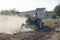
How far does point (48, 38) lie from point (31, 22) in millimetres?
12143

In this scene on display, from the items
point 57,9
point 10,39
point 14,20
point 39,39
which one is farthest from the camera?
point 57,9

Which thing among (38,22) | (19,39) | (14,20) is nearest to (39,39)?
(19,39)

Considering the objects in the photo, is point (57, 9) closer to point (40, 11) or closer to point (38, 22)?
point (40, 11)

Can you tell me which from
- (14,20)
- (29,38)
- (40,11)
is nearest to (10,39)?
(29,38)

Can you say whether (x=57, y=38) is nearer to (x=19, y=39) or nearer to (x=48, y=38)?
(x=48, y=38)

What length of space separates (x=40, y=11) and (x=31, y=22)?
54703 mm

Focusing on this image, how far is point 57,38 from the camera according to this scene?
19.2 feet

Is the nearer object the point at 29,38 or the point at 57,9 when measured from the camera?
the point at 29,38

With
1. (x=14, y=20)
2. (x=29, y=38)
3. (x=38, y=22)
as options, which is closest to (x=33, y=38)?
(x=29, y=38)

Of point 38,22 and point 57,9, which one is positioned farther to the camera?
point 57,9

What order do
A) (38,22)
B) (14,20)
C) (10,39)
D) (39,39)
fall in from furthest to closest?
1. (38,22)
2. (14,20)
3. (39,39)
4. (10,39)

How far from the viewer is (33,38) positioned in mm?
5824

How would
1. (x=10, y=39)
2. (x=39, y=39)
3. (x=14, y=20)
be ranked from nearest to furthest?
(x=10, y=39)
(x=39, y=39)
(x=14, y=20)

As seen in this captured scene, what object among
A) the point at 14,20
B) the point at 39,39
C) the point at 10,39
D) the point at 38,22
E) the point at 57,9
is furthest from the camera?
the point at 57,9
